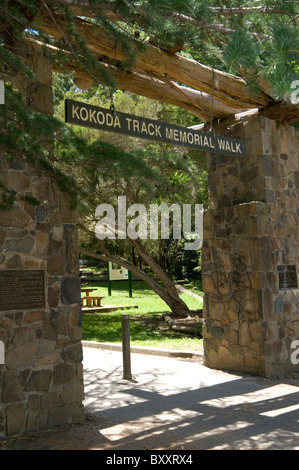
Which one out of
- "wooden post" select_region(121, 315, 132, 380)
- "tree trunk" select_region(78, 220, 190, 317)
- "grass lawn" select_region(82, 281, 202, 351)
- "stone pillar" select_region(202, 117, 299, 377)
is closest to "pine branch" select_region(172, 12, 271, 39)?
"stone pillar" select_region(202, 117, 299, 377)

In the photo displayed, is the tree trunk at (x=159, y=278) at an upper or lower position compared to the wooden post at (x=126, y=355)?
upper

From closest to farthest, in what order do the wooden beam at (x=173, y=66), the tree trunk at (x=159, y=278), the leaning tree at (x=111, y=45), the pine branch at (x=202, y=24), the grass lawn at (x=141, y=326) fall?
the leaning tree at (x=111, y=45) < the pine branch at (x=202, y=24) < the wooden beam at (x=173, y=66) < the grass lawn at (x=141, y=326) < the tree trunk at (x=159, y=278)

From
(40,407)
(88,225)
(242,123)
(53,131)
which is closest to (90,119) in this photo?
(53,131)

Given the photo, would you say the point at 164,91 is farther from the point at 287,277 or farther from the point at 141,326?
the point at 141,326

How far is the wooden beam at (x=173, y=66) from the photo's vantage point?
5.97 m

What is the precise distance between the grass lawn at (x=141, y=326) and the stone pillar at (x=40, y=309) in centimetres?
541

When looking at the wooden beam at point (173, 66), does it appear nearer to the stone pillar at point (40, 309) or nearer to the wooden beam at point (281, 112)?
the wooden beam at point (281, 112)

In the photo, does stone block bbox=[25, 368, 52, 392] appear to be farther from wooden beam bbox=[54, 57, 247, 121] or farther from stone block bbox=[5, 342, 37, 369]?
wooden beam bbox=[54, 57, 247, 121]

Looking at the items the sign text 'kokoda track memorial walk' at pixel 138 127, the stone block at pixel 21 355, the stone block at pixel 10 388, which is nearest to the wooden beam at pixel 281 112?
the sign text 'kokoda track memorial walk' at pixel 138 127

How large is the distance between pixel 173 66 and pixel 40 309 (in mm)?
3754

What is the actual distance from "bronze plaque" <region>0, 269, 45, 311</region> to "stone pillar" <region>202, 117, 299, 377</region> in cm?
376

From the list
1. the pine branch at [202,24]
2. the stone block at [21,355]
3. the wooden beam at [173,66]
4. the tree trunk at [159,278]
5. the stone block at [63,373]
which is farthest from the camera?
the tree trunk at [159,278]

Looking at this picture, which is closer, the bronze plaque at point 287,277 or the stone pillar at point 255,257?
the stone pillar at point 255,257

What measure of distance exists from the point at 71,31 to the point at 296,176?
5014 mm
